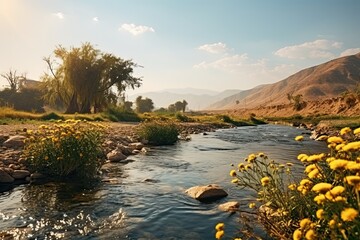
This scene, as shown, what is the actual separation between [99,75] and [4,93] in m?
36.8

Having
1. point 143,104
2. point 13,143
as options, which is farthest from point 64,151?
point 143,104

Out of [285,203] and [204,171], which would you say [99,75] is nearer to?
[204,171]

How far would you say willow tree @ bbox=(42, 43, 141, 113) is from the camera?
44875 millimetres

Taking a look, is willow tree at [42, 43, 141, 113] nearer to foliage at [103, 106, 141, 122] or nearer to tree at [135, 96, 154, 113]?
foliage at [103, 106, 141, 122]

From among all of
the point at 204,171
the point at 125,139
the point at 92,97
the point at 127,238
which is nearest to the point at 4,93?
the point at 92,97

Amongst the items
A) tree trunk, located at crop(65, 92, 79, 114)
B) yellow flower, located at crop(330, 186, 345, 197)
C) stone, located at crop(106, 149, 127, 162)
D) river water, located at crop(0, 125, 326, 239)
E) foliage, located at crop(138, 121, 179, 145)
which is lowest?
river water, located at crop(0, 125, 326, 239)

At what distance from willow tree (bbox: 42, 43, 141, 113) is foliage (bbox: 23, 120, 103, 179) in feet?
119

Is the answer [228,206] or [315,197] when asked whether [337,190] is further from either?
[228,206]

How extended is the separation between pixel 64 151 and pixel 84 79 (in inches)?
1464

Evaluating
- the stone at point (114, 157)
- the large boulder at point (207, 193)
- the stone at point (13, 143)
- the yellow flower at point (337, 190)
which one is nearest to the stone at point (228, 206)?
the large boulder at point (207, 193)

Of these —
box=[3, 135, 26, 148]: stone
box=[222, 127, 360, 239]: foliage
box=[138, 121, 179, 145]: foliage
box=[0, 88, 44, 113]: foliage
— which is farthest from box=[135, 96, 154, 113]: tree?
box=[222, 127, 360, 239]: foliage

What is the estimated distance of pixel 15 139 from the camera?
13.2 metres

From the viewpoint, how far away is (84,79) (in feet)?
147

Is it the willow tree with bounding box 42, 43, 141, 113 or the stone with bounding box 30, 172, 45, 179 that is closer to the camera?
the stone with bounding box 30, 172, 45, 179
